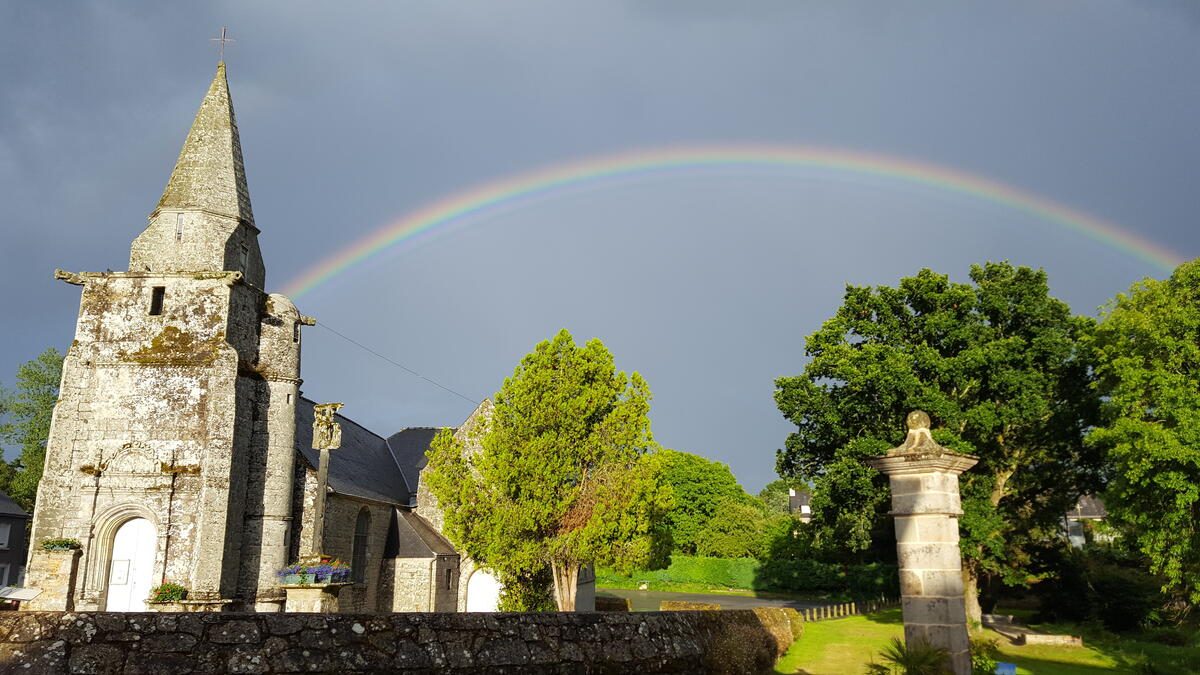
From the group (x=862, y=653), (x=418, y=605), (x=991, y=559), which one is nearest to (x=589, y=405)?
(x=862, y=653)

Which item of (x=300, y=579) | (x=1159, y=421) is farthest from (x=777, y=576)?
(x=300, y=579)

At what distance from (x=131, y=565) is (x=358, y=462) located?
1368cm

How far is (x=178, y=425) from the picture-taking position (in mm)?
24906

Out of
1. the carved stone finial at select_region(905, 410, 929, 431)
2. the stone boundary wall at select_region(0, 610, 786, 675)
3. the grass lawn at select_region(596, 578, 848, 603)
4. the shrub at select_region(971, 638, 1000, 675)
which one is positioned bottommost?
the grass lawn at select_region(596, 578, 848, 603)

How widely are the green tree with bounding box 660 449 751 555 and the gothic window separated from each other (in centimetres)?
4379

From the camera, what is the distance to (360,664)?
6.85m

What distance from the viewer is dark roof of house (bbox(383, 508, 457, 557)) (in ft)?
116

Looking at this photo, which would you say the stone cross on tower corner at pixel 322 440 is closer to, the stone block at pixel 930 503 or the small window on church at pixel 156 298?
the small window on church at pixel 156 298

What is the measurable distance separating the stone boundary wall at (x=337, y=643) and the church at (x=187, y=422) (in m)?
15.4

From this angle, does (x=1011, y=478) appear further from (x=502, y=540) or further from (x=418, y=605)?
(x=418, y=605)

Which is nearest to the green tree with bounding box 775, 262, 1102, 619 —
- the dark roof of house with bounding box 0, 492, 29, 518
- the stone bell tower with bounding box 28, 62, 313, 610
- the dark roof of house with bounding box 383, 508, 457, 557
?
the dark roof of house with bounding box 383, 508, 457, 557

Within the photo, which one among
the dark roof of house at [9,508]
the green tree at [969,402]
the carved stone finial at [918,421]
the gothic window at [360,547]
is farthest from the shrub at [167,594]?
the dark roof of house at [9,508]

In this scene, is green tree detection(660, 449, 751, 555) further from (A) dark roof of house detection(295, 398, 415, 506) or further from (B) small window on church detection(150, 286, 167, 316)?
(B) small window on church detection(150, 286, 167, 316)

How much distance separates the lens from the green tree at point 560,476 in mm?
26719
